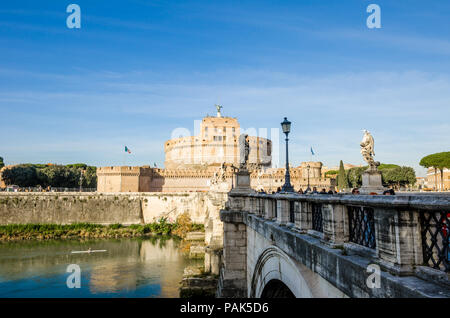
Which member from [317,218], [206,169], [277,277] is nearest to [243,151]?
[277,277]

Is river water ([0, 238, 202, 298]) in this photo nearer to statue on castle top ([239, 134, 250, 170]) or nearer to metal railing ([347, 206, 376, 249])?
statue on castle top ([239, 134, 250, 170])

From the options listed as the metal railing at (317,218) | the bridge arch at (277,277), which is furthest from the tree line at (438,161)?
the metal railing at (317,218)

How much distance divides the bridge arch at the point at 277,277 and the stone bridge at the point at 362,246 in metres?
0.02

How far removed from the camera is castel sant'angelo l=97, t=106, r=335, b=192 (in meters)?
59.3

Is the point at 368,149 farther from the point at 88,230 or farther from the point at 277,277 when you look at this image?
the point at 88,230

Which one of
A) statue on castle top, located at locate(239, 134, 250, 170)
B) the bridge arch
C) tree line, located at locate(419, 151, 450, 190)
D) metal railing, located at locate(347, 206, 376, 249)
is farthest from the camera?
tree line, located at locate(419, 151, 450, 190)

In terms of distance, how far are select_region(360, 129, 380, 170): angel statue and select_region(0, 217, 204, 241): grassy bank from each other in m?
35.2

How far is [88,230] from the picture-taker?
1834 inches

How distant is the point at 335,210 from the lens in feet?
13.8

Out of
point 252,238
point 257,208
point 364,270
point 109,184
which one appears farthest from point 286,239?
point 109,184

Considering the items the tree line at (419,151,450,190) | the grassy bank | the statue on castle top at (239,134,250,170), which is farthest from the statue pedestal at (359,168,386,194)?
the tree line at (419,151,450,190)

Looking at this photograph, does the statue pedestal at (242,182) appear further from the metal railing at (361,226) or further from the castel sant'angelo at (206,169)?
the castel sant'angelo at (206,169)

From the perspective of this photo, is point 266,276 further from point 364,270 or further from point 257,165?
point 257,165

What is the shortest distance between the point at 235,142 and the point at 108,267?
54.6 meters
